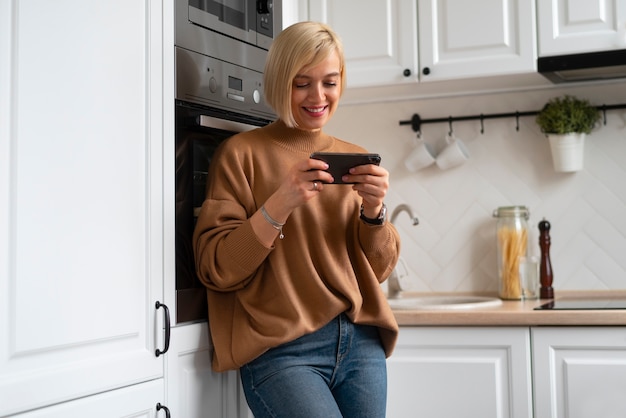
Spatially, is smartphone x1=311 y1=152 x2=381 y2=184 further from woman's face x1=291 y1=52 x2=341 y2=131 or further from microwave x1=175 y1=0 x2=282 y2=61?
microwave x1=175 y1=0 x2=282 y2=61

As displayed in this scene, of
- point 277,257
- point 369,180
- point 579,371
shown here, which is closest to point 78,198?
point 277,257

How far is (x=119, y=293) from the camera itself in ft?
4.74

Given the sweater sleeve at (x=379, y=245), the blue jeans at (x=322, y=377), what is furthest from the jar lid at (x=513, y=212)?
the blue jeans at (x=322, y=377)

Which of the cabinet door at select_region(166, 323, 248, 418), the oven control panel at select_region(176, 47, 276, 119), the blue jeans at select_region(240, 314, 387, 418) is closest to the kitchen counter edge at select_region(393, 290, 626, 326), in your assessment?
the blue jeans at select_region(240, 314, 387, 418)

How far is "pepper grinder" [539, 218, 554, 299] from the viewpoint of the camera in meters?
2.59

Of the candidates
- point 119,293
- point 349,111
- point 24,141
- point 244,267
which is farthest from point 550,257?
point 24,141

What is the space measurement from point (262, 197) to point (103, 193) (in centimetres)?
37

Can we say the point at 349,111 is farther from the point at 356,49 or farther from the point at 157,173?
the point at 157,173

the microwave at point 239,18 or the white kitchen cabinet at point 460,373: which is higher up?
the microwave at point 239,18

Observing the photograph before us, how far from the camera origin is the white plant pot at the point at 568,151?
261cm

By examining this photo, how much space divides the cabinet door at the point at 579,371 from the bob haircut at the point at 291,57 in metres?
0.99

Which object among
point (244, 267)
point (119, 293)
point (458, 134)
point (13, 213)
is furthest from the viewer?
point (458, 134)

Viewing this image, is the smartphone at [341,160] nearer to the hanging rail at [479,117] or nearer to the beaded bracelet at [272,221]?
the beaded bracelet at [272,221]

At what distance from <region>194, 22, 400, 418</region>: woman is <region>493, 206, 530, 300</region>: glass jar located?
986 millimetres
